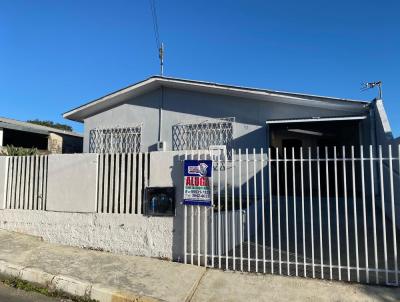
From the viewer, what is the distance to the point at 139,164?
22.5 feet

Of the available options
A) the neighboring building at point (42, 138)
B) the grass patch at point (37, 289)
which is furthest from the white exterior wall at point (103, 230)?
the neighboring building at point (42, 138)

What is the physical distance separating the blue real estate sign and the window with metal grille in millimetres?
5502

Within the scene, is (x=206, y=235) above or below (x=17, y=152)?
below

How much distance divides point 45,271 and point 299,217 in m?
6.51

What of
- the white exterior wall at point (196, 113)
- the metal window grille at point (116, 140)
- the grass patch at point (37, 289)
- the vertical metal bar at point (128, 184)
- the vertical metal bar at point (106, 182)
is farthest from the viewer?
the metal window grille at point (116, 140)

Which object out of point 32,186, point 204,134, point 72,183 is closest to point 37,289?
point 72,183

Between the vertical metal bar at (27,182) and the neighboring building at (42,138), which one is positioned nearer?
the vertical metal bar at (27,182)

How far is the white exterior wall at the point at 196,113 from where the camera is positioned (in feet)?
37.4

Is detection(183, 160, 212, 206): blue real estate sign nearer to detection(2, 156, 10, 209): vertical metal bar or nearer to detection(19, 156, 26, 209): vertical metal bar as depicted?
detection(19, 156, 26, 209): vertical metal bar

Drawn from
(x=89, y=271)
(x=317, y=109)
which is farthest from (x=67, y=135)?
(x=89, y=271)

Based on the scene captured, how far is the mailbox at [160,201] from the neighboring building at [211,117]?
17.5 ft

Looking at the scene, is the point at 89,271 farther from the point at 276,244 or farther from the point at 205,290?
the point at 276,244

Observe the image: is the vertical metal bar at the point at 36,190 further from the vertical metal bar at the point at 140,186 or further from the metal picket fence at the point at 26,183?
the vertical metal bar at the point at 140,186

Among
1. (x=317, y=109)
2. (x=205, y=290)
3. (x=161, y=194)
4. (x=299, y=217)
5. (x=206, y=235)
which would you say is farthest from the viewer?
(x=317, y=109)
